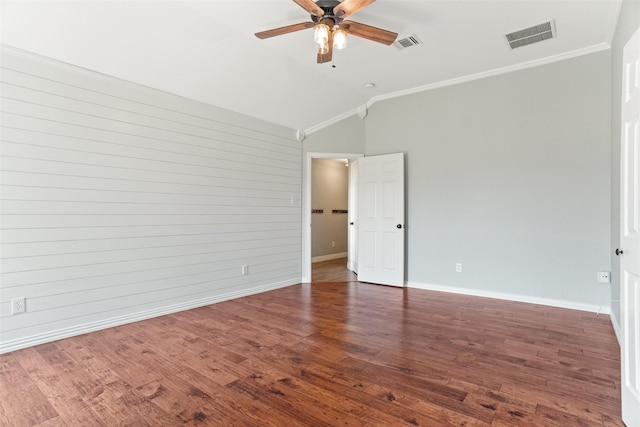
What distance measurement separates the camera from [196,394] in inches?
81.4

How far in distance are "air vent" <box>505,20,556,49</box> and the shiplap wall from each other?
327cm

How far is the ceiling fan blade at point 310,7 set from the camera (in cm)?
242

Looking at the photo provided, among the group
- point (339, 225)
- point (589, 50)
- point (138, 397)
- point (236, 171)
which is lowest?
point (138, 397)

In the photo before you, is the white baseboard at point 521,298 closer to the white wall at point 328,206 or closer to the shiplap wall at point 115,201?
the shiplap wall at point 115,201

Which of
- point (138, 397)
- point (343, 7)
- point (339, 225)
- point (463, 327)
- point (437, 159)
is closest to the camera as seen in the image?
point (138, 397)

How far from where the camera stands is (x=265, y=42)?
359cm

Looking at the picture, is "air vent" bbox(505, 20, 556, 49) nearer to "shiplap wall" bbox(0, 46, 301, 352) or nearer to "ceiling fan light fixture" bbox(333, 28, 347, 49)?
"ceiling fan light fixture" bbox(333, 28, 347, 49)

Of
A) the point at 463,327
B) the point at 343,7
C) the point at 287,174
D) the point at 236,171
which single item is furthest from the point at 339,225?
the point at 343,7

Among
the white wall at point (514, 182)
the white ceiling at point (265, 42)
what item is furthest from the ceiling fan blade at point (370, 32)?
the white wall at point (514, 182)

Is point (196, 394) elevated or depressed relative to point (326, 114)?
depressed

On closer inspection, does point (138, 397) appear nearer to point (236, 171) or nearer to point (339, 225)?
point (236, 171)

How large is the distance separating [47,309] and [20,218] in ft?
2.73

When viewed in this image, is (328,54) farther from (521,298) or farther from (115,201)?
(521,298)

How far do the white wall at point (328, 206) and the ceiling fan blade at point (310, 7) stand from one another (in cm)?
485
